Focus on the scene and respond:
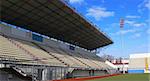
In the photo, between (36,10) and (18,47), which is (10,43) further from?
(36,10)

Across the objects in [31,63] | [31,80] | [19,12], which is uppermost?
[19,12]

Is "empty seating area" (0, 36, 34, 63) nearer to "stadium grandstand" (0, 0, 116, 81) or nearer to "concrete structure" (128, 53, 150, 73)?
"stadium grandstand" (0, 0, 116, 81)

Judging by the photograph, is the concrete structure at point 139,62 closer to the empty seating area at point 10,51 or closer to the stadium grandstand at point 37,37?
the stadium grandstand at point 37,37

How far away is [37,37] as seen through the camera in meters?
36.0

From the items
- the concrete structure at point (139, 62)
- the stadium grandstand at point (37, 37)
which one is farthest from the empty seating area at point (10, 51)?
the concrete structure at point (139, 62)

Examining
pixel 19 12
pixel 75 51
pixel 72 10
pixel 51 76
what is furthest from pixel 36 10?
pixel 75 51

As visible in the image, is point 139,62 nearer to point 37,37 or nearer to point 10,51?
point 37,37

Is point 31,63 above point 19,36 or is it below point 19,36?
below

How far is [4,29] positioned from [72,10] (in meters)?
8.96

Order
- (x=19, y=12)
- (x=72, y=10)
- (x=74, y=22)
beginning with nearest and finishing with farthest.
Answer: (x=19, y=12), (x=72, y=10), (x=74, y=22)

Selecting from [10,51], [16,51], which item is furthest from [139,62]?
[10,51]

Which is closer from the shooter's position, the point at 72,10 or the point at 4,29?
the point at 4,29

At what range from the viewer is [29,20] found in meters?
33.6

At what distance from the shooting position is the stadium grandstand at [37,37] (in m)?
22.9
